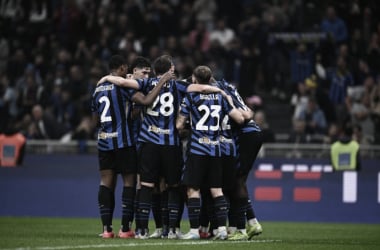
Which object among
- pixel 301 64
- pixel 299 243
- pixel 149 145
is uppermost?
pixel 301 64

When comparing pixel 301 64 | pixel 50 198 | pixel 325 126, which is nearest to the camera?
pixel 50 198

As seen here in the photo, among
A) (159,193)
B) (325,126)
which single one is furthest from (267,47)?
(159,193)

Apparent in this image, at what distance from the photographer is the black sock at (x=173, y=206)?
14570 millimetres

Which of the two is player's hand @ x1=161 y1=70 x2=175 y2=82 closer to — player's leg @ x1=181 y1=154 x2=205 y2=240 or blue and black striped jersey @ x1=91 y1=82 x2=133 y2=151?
blue and black striped jersey @ x1=91 y1=82 x2=133 y2=151

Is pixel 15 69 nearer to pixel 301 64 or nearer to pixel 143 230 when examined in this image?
pixel 301 64

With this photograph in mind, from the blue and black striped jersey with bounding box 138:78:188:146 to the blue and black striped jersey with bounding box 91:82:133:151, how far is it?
33 cm

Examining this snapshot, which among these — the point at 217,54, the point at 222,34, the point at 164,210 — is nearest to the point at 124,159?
the point at 164,210

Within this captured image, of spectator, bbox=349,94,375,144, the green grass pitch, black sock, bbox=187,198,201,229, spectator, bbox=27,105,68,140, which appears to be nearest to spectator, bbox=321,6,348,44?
spectator, bbox=349,94,375,144

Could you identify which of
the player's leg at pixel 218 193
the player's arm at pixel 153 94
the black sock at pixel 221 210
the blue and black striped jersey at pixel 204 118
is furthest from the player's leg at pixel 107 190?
the black sock at pixel 221 210

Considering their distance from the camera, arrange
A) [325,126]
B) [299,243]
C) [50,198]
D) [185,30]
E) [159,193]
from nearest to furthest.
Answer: [299,243] → [159,193] → [50,198] → [325,126] → [185,30]

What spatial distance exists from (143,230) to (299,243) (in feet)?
6.90

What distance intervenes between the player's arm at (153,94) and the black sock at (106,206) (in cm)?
141

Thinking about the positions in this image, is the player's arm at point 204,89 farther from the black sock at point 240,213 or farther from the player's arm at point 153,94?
the black sock at point 240,213

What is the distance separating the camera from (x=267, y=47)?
2725 cm
